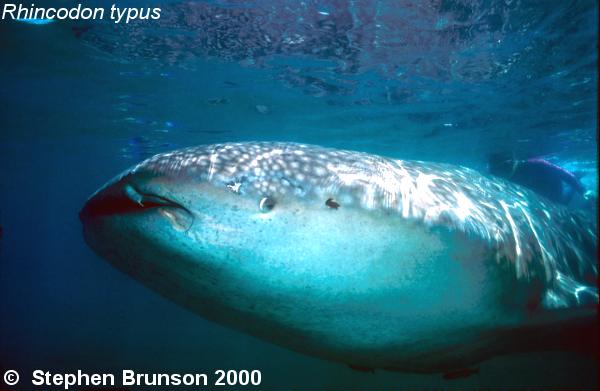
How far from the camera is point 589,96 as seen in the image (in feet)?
45.5

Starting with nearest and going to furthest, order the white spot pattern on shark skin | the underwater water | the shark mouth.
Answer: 1. the shark mouth
2. the white spot pattern on shark skin
3. the underwater water

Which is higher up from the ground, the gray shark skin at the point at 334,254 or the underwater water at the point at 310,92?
the underwater water at the point at 310,92

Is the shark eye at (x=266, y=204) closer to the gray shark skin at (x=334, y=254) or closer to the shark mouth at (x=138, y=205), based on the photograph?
the gray shark skin at (x=334, y=254)

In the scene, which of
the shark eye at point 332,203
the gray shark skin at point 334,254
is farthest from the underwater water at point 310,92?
the shark eye at point 332,203

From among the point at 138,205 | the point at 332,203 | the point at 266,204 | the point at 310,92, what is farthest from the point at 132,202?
the point at 310,92

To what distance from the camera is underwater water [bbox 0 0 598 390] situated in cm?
960

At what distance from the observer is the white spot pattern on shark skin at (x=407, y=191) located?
94.0 inches

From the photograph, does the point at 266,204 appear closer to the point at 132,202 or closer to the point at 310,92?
the point at 132,202

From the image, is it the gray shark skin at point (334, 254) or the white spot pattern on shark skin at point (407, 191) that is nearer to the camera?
the gray shark skin at point (334, 254)

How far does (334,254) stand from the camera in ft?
7.84

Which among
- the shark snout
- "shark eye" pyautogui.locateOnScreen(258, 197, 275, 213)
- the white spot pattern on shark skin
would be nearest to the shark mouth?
the shark snout

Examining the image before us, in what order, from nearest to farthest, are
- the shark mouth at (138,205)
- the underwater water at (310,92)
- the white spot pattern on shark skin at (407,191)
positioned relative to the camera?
the shark mouth at (138,205)
the white spot pattern on shark skin at (407,191)
the underwater water at (310,92)

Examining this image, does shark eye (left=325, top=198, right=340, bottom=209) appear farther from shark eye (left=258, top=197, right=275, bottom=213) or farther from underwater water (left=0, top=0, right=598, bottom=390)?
underwater water (left=0, top=0, right=598, bottom=390)

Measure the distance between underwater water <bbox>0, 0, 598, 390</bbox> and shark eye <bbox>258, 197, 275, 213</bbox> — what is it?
3220 millimetres
